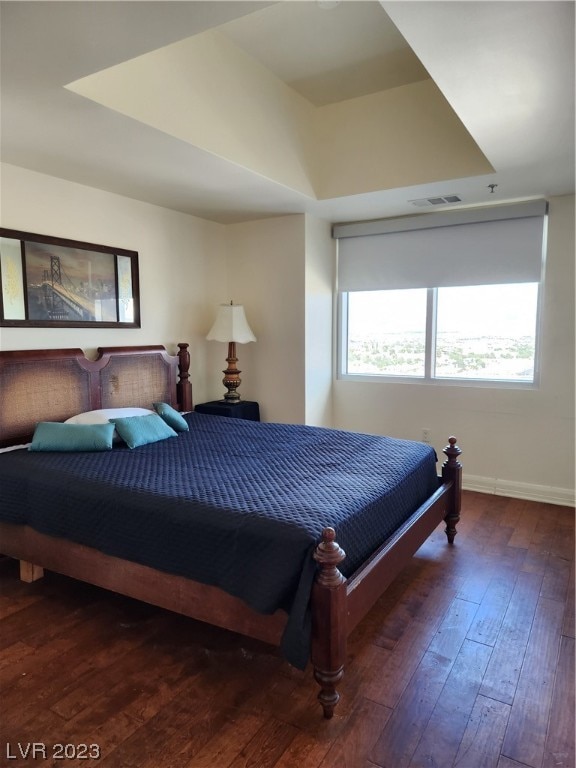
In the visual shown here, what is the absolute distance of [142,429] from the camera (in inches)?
122

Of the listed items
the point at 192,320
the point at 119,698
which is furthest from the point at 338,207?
the point at 119,698

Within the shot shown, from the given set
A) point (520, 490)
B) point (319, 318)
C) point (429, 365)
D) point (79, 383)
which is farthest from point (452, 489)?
point (79, 383)

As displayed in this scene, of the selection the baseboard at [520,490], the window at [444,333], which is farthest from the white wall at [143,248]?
the baseboard at [520,490]

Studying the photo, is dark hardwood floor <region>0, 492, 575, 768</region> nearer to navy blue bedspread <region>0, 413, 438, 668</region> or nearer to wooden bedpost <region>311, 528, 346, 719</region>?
wooden bedpost <region>311, 528, 346, 719</region>

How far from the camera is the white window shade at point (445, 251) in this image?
380 centimetres

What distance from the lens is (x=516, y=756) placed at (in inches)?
61.7

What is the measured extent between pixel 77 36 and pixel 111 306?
210 centimetres

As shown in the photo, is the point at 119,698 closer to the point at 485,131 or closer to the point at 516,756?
the point at 516,756

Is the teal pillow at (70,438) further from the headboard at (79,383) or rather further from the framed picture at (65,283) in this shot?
the framed picture at (65,283)

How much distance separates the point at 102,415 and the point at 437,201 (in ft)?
9.52

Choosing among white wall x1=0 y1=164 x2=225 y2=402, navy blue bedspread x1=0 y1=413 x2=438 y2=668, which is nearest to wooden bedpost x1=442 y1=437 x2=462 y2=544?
navy blue bedspread x1=0 y1=413 x2=438 y2=668

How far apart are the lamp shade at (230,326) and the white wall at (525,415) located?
130 centimetres

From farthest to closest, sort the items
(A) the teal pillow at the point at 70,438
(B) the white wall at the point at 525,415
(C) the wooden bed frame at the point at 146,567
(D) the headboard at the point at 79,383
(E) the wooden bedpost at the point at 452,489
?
(B) the white wall at the point at 525,415
(E) the wooden bedpost at the point at 452,489
(D) the headboard at the point at 79,383
(A) the teal pillow at the point at 70,438
(C) the wooden bed frame at the point at 146,567

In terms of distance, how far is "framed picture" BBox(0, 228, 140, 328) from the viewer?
301 cm
